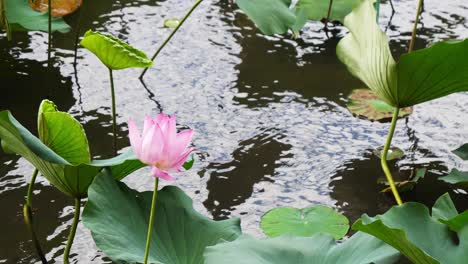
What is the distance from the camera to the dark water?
1752 mm

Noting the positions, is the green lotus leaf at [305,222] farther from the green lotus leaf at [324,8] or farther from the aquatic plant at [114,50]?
the green lotus leaf at [324,8]

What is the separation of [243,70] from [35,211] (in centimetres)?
83

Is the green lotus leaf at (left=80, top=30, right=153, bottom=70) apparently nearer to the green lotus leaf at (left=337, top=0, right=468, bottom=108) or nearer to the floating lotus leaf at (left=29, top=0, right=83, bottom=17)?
the green lotus leaf at (left=337, top=0, right=468, bottom=108)

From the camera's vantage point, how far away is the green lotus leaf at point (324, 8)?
2.50 meters

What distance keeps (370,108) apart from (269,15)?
399 millimetres

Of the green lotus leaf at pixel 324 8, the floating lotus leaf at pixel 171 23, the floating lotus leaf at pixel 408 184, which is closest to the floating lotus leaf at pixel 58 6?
the floating lotus leaf at pixel 171 23

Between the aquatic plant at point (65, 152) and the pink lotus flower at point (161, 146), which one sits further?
the aquatic plant at point (65, 152)

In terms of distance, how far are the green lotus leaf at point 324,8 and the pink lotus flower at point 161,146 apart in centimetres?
144

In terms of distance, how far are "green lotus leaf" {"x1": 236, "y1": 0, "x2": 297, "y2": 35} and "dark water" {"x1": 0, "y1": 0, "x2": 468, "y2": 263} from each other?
10.4 inches

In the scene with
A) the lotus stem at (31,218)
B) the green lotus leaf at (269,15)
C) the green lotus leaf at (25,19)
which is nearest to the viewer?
the lotus stem at (31,218)

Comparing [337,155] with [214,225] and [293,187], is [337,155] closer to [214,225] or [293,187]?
[293,187]

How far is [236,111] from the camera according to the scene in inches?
82.9

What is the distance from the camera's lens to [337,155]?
194cm

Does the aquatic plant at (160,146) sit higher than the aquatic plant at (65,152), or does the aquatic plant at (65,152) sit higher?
the aquatic plant at (160,146)
